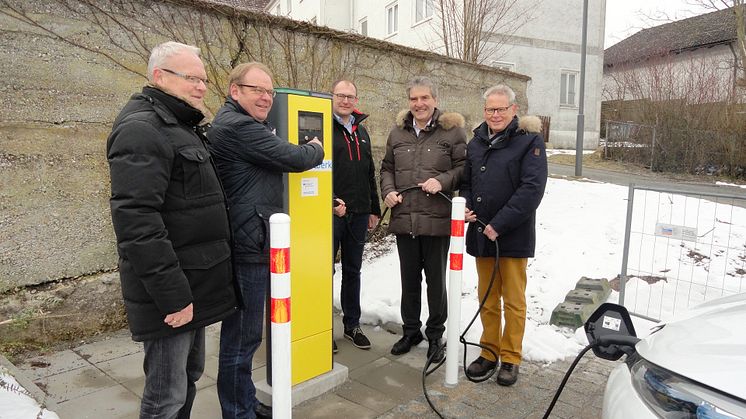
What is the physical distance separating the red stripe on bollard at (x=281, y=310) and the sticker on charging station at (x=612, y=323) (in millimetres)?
1309

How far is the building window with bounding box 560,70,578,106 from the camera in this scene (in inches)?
883

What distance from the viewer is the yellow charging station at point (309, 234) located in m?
3.00

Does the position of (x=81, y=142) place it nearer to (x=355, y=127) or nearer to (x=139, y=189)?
(x=355, y=127)

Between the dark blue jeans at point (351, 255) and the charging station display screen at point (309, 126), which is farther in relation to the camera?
the dark blue jeans at point (351, 255)

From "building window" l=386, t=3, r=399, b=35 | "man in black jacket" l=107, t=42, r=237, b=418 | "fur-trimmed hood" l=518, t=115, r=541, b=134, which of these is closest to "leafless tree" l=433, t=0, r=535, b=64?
"building window" l=386, t=3, r=399, b=35

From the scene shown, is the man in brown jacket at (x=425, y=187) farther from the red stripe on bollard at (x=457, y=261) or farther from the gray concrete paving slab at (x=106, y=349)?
the gray concrete paving slab at (x=106, y=349)

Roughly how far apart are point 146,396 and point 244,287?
2.32 feet

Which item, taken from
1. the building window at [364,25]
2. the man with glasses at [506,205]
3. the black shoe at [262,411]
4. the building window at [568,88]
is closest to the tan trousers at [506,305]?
Answer: the man with glasses at [506,205]

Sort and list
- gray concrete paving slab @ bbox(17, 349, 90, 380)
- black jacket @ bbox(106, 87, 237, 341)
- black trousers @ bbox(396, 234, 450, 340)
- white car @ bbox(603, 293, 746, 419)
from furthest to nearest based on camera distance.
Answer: black trousers @ bbox(396, 234, 450, 340) < gray concrete paving slab @ bbox(17, 349, 90, 380) < black jacket @ bbox(106, 87, 237, 341) < white car @ bbox(603, 293, 746, 419)

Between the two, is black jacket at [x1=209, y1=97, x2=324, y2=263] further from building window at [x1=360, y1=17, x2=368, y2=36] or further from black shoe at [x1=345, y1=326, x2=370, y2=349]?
building window at [x1=360, y1=17, x2=368, y2=36]

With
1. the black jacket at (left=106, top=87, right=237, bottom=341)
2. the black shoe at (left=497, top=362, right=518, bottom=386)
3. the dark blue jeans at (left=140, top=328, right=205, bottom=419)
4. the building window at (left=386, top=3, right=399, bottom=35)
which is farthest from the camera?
the building window at (left=386, top=3, right=399, bottom=35)

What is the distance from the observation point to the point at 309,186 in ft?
10.3

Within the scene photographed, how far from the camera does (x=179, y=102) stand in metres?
2.11

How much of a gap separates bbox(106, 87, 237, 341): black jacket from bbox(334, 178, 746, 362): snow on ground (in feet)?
7.84
